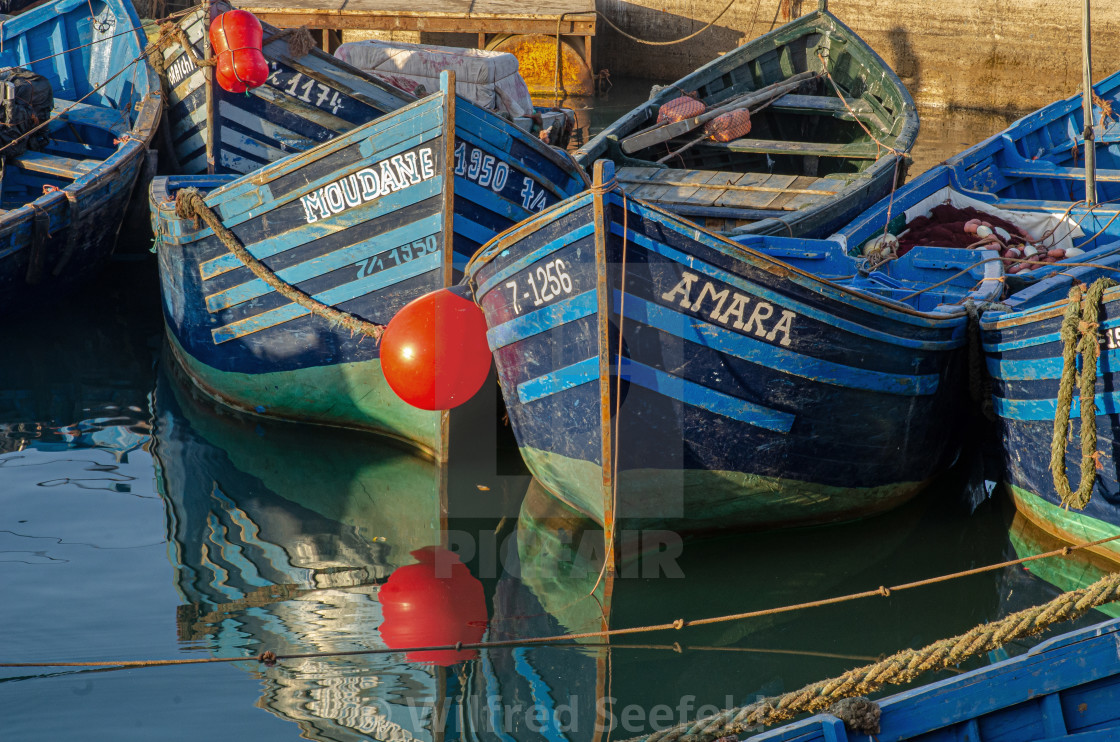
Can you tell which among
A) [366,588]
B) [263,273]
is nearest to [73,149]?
[263,273]

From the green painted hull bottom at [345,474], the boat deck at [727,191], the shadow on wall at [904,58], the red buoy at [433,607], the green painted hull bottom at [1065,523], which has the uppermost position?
the shadow on wall at [904,58]

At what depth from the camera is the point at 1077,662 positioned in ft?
11.4

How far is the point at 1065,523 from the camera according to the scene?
221 inches

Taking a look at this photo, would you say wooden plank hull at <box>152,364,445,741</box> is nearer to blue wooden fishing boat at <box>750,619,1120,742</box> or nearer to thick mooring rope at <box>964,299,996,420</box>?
blue wooden fishing boat at <box>750,619,1120,742</box>

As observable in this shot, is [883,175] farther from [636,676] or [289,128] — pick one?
[636,676]

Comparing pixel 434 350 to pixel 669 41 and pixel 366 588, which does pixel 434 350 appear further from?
pixel 669 41

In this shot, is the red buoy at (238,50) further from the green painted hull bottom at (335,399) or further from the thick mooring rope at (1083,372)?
the thick mooring rope at (1083,372)

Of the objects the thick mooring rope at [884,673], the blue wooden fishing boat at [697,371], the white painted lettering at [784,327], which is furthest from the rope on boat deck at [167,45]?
the thick mooring rope at [884,673]

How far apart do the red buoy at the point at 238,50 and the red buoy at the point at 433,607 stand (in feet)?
13.0

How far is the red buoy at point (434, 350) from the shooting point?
5.59 meters

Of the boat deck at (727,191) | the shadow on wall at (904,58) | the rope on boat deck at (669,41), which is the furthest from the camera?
the rope on boat deck at (669,41)

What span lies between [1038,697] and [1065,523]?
2327mm

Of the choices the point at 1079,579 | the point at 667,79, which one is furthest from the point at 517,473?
the point at 667,79

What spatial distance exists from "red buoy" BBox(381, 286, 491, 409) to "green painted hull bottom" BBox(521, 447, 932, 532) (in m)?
0.58
